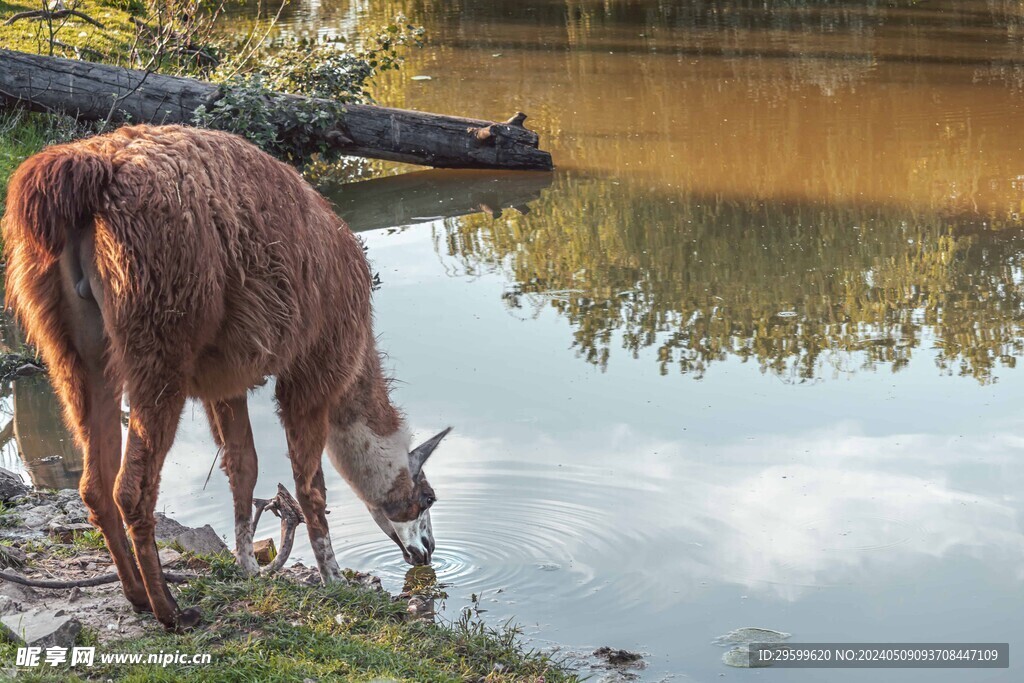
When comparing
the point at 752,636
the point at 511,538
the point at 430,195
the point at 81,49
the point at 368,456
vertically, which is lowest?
the point at 752,636

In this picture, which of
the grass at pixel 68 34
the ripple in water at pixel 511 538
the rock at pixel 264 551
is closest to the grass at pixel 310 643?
the ripple in water at pixel 511 538

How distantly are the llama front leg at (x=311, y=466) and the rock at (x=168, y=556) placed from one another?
609 millimetres

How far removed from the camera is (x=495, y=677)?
166 inches

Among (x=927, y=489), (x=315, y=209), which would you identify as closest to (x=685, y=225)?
(x=927, y=489)

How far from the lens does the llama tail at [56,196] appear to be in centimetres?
374

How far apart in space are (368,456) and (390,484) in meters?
0.18

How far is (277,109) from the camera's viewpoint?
11.2 meters

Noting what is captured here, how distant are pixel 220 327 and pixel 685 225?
6.86m

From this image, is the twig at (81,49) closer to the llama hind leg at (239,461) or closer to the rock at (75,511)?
the rock at (75,511)

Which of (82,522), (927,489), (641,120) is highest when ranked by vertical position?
(641,120)

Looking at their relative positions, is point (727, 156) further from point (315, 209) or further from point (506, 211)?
point (315, 209)

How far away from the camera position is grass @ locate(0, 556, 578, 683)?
379 centimetres

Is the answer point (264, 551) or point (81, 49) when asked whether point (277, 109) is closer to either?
point (81, 49)

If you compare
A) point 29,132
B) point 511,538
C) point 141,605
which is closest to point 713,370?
point 511,538
